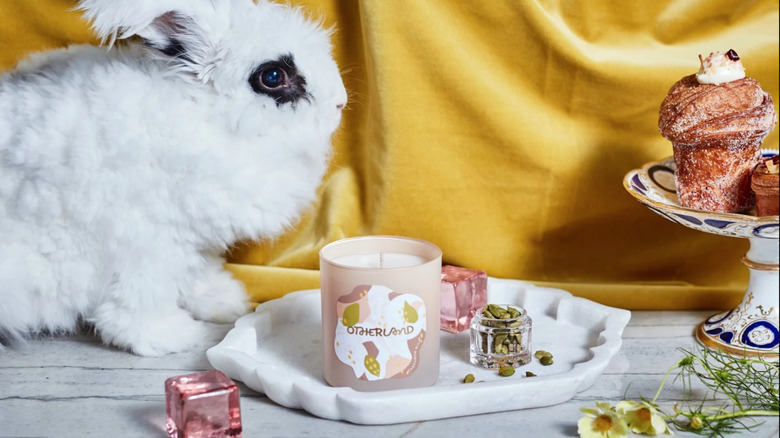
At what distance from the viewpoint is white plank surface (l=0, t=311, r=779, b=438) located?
33.0 inches

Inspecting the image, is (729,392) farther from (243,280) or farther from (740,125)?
(243,280)

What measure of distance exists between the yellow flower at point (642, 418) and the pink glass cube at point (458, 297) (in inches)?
11.7

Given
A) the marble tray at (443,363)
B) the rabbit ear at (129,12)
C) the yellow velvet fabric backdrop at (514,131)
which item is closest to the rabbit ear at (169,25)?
the rabbit ear at (129,12)

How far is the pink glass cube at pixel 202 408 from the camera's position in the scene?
2.58ft

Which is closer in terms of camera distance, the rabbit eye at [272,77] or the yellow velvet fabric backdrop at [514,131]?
the rabbit eye at [272,77]

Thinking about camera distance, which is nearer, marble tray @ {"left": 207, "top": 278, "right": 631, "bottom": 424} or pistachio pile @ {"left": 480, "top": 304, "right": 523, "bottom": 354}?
marble tray @ {"left": 207, "top": 278, "right": 631, "bottom": 424}

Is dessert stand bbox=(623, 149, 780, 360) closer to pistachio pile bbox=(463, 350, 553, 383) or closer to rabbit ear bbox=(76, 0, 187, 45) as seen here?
pistachio pile bbox=(463, 350, 553, 383)

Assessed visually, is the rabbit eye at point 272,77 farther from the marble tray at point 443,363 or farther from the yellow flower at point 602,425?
the yellow flower at point 602,425

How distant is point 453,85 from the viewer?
47.0 inches

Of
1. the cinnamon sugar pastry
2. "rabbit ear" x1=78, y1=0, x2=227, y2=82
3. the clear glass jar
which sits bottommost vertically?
the clear glass jar

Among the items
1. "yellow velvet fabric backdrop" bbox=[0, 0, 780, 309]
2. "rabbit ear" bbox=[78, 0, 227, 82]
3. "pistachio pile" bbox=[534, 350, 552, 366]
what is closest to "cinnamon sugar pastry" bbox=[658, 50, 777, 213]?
"yellow velvet fabric backdrop" bbox=[0, 0, 780, 309]

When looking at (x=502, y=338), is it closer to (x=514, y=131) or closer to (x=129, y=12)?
(x=514, y=131)

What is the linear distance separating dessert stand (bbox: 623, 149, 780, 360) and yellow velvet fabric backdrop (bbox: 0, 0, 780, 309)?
141 mm

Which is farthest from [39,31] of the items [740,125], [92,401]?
[740,125]
